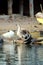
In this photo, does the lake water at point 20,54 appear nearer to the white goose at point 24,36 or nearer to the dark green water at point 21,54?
the dark green water at point 21,54

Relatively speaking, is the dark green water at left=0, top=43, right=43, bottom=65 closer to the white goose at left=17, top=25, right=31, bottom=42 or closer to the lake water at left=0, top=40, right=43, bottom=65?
the lake water at left=0, top=40, right=43, bottom=65

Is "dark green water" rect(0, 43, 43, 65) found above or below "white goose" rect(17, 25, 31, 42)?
below

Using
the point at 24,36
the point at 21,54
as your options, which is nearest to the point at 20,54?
the point at 21,54

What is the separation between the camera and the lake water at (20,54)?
19328mm

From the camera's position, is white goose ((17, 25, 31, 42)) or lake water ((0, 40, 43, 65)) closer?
lake water ((0, 40, 43, 65))

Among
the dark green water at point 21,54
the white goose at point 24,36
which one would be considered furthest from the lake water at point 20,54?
the white goose at point 24,36

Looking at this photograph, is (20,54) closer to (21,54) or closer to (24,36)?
(21,54)

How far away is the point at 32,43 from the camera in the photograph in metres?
26.9

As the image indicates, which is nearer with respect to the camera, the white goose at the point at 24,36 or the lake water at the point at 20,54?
the lake water at the point at 20,54

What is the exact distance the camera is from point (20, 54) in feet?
71.8

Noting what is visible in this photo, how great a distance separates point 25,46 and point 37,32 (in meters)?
6.22

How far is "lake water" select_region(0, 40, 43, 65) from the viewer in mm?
19328

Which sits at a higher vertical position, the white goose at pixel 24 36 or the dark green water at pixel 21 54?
the white goose at pixel 24 36

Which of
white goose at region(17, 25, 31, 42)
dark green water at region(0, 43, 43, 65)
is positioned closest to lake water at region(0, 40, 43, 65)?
dark green water at region(0, 43, 43, 65)
